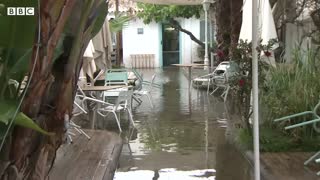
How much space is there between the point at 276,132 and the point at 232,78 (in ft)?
3.30

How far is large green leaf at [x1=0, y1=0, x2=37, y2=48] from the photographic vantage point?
112 inches

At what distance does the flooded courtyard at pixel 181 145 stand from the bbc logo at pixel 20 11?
148 inches

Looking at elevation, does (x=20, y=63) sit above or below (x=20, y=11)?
below

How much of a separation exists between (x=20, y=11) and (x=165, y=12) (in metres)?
23.2

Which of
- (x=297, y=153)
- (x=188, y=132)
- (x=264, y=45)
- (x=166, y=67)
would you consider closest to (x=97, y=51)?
(x=188, y=132)

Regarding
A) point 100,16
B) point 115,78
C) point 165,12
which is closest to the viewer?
point 100,16

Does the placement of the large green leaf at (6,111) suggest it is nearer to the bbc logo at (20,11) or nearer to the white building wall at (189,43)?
the bbc logo at (20,11)

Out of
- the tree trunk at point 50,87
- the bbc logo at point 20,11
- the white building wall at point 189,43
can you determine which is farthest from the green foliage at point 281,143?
the white building wall at point 189,43

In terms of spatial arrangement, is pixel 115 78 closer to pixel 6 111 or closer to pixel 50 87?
pixel 50 87

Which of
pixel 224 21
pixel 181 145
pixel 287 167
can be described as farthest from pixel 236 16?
pixel 287 167

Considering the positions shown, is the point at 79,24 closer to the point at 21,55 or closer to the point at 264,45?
the point at 21,55

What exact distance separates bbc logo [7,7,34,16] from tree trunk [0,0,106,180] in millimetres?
176

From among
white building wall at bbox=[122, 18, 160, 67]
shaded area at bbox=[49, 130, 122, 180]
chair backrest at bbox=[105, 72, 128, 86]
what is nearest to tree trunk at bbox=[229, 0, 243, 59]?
chair backrest at bbox=[105, 72, 128, 86]

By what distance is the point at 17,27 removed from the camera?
2867mm
